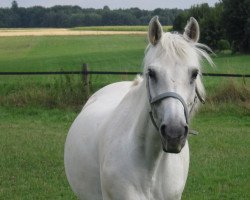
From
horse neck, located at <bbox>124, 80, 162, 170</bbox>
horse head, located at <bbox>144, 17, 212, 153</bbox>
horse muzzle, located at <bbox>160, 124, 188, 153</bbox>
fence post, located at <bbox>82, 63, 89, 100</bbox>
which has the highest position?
horse head, located at <bbox>144, 17, 212, 153</bbox>

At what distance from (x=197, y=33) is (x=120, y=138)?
85 centimetres

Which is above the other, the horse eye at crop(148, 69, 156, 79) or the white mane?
the white mane

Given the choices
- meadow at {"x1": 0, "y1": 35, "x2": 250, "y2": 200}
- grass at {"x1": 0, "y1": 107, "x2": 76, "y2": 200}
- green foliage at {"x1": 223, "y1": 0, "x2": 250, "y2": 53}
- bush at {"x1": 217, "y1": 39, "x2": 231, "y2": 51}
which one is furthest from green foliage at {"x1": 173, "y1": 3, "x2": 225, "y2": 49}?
grass at {"x1": 0, "y1": 107, "x2": 76, "y2": 200}

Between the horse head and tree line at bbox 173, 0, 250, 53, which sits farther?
tree line at bbox 173, 0, 250, 53

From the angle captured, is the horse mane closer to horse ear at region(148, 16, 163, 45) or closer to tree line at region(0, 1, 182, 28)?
horse ear at region(148, 16, 163, 45)

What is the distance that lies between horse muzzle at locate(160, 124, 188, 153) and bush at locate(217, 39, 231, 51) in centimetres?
4159

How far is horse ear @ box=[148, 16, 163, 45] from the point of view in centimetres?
291

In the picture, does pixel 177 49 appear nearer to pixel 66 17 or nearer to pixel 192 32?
pixel 192 32

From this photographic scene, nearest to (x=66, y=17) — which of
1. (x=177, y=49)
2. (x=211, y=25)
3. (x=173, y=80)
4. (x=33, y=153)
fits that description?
(x=211, y=25)

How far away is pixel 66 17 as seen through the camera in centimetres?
10756

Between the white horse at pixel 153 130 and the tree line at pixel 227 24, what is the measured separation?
112 feet

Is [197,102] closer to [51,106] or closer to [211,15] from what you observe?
[51,106]

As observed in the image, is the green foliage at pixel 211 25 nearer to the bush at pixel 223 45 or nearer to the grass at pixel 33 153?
the bush at pixel 223 45

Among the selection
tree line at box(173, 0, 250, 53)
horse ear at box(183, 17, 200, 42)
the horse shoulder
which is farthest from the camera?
tree line at box(173, 0, 250, 53)
